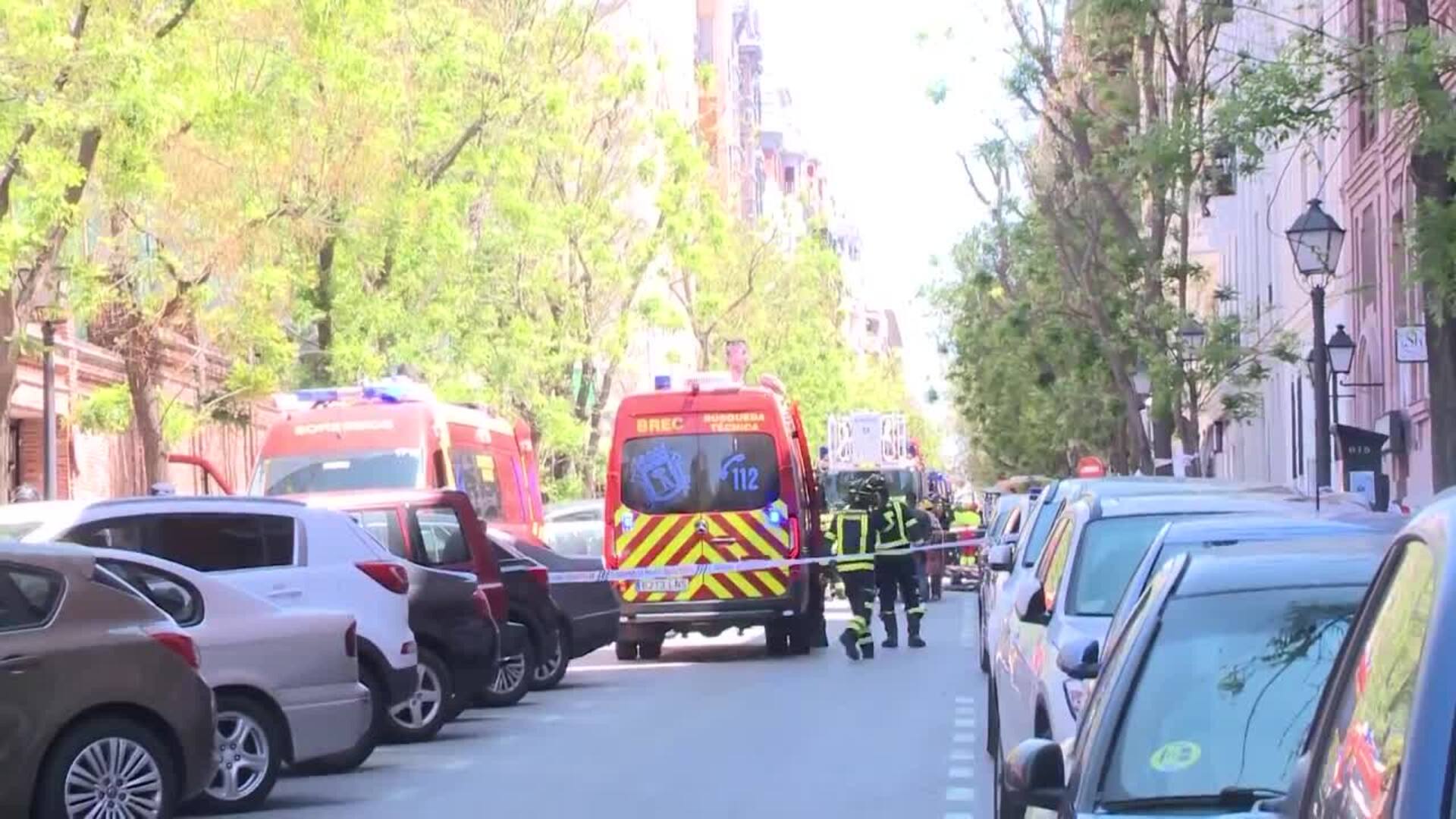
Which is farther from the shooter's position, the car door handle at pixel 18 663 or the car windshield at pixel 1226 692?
the car door handle at pixel 18 663

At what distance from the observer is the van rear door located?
91.2 feet

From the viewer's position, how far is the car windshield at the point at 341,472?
965 inches

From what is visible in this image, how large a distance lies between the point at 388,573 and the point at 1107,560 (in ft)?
20.2

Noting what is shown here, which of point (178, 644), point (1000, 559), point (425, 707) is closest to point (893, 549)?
point (425, 707)

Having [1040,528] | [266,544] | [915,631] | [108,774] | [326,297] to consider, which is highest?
[326,297]

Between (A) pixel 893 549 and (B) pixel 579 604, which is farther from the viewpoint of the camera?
(A) pixel 893 549

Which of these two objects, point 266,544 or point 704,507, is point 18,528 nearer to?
point 266,544

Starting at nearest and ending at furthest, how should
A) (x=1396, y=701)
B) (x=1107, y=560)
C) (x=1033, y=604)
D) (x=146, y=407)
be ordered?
1. (x=1396, y=701)
2. (x=1033, y=604)
3. (x=1107, y=560)
4. (x=146, y=407)

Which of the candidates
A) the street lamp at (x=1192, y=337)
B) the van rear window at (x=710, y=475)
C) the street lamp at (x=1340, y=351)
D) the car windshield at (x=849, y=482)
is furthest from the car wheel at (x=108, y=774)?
the car windshield at (x=849, y=482)

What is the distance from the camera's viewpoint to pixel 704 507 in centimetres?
2808

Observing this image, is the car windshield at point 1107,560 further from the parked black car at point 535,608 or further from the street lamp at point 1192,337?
the street lamp at point 1192,337

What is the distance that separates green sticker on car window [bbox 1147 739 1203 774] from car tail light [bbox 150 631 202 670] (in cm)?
692

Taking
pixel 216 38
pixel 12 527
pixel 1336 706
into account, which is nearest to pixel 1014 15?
pixel 216 38

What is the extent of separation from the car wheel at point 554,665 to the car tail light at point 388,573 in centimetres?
667
